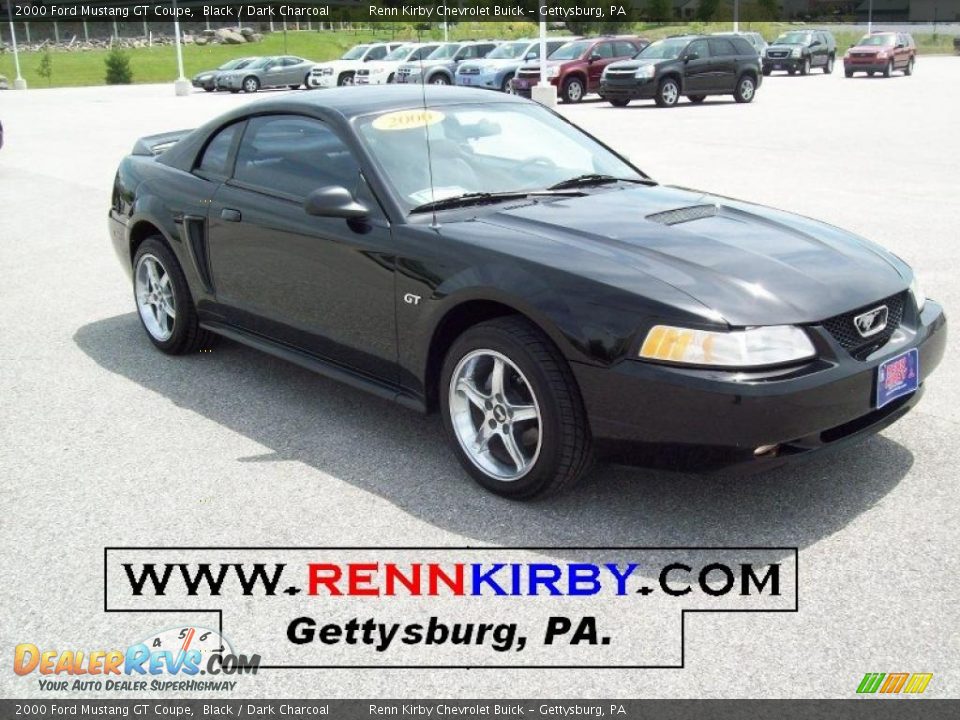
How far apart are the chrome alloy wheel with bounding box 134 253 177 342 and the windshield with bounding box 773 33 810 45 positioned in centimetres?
3875

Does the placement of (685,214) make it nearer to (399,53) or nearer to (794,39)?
(399,53)

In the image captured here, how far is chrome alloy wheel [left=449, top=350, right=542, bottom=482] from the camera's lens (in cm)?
404

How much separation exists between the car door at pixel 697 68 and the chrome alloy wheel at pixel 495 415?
23.0 meters

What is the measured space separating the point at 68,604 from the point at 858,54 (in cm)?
3846

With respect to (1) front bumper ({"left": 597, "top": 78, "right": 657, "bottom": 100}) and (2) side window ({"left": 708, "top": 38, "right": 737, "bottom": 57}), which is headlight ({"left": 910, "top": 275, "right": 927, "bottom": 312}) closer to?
(1) front bumper ({"left": 597, "top": 78, "right": 657, "bottom": 100})

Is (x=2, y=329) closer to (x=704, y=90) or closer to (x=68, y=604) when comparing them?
(x=68, y=604)

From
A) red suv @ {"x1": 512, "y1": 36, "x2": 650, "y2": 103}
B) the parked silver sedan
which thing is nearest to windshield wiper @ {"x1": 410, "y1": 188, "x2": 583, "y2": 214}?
red suv @ {"x1": 512, "y1": 36, "x2": 650, "y2": 103}

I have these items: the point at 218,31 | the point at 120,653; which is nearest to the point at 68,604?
the point at 120,653

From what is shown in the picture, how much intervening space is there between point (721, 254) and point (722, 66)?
2330 cm

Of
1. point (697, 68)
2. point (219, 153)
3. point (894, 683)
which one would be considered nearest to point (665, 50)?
point (697, 68)

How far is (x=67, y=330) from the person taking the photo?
6875mm

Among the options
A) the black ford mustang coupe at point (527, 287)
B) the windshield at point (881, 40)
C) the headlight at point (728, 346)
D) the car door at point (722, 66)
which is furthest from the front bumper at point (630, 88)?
the headlight at point (728, 346)

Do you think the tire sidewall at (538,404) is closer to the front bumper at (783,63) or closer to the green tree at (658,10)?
the front bumper at (783,63)

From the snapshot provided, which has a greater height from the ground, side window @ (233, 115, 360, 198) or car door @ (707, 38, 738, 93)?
side window @ (233, 115, 360, 198)
